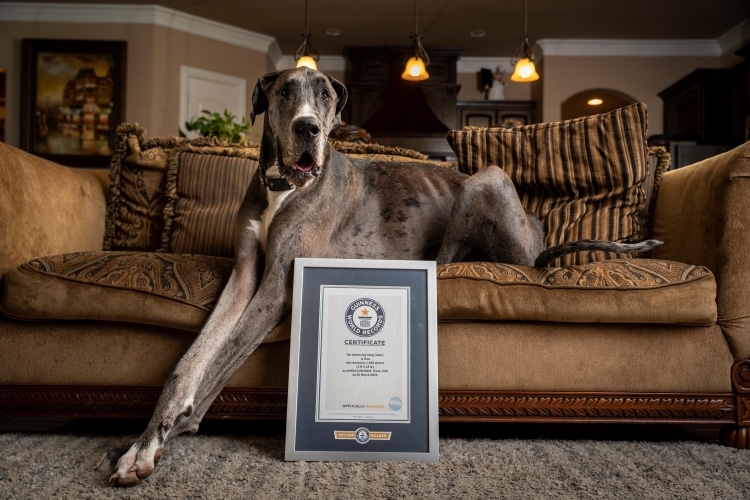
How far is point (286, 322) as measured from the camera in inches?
66.1

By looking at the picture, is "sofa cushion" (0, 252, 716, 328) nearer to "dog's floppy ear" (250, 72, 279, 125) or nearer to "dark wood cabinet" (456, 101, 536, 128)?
"dog's floppy ear" (250, 72, 279, 125)

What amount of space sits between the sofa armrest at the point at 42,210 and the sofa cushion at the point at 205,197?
0.98ft

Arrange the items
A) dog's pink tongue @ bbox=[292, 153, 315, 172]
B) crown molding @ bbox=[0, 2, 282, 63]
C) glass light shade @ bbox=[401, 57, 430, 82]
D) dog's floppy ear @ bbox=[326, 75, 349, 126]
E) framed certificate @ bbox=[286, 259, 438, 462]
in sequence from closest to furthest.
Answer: framed certificate @ bbox=[286, 259, 438, 462] → dog's pink tongue @ bbox=[292, 153, 315, 172] → dog's floppy ear @ bbox=[326, 75, 349, 126] → glass light shade @ bbox=[401, 57, 430, 82] → crown molding @ bbox=[0, 2, 282, 63]

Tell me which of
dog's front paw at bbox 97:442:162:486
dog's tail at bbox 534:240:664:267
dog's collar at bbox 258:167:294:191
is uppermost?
dog's collar at bbox 258:167:294:191

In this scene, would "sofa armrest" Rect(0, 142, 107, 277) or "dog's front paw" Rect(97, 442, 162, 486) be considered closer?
"dog's front paw" Rect(97, 442, 162, 486)

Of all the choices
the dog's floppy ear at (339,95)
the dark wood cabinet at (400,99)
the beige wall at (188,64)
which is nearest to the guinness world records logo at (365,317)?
the dog's floppy ear at (339,95)

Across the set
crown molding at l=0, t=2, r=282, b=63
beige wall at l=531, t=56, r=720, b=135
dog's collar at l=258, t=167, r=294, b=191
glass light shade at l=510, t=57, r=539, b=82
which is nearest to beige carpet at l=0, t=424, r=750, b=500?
dog's collar at l=258, t=167, r=294, b=191

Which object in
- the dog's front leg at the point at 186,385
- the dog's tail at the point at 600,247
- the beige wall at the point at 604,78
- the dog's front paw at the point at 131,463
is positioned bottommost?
the dog's front paw at the point at 131,463

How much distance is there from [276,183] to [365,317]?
0.48 metres

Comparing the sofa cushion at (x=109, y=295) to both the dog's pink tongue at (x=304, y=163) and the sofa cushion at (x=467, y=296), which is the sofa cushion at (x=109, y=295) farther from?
the dog's pink tongue at (x=304, y=163)

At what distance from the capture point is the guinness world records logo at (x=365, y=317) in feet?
5.15

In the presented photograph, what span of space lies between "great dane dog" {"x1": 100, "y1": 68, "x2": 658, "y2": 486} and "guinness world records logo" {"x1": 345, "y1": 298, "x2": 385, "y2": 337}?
0.64 ft

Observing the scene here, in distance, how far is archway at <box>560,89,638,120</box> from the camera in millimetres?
8266

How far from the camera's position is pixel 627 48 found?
26.3ft
